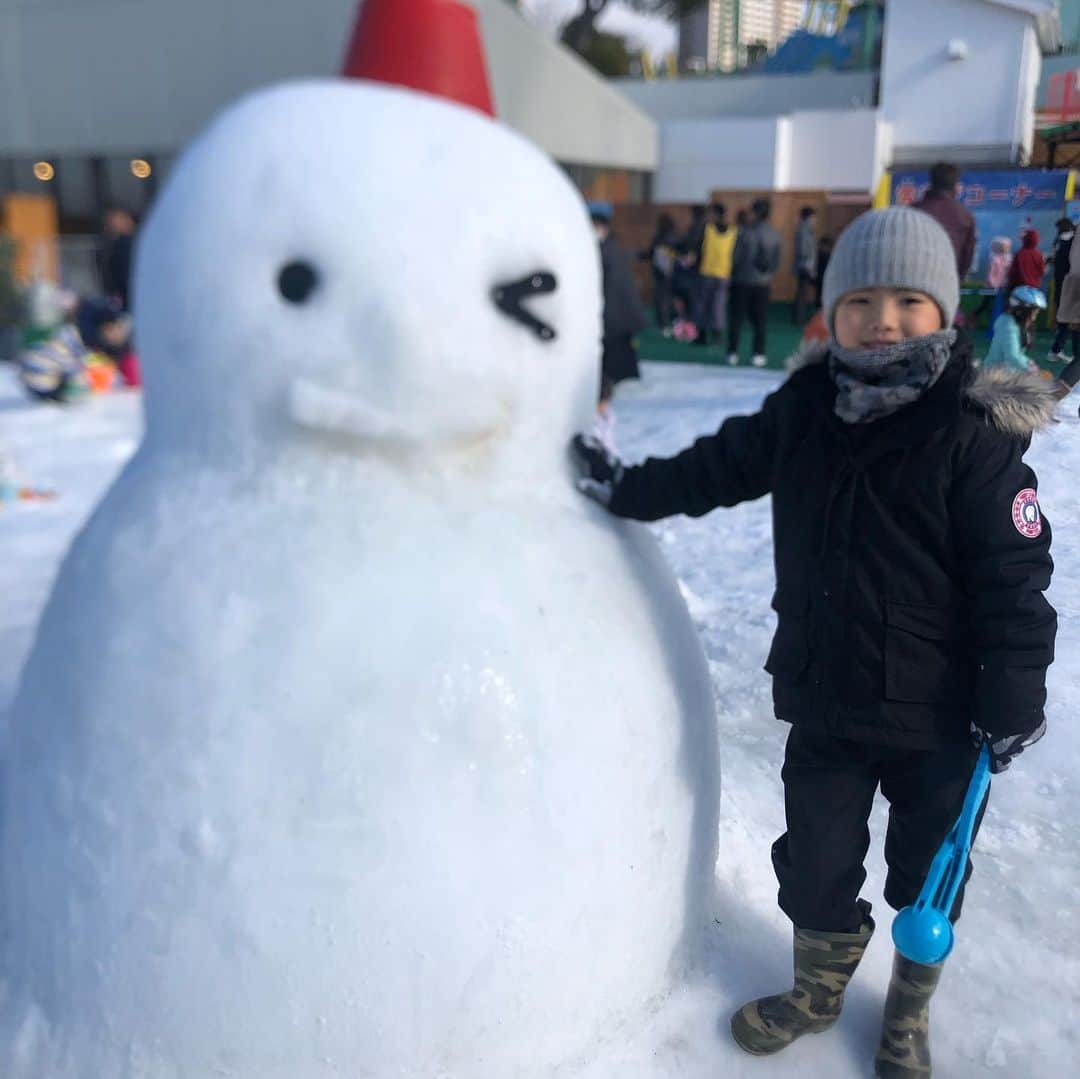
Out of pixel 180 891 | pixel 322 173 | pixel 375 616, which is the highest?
pixel 322 173

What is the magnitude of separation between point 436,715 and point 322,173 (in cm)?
77

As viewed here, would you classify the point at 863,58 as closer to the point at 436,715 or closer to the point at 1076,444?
the point at 1076,444

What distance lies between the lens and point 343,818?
4.66 ft

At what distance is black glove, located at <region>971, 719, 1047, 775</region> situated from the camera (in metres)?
1.54

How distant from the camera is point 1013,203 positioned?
349cm

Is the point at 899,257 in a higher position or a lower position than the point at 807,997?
higher

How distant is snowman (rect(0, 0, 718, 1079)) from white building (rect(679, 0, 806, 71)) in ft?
49.1

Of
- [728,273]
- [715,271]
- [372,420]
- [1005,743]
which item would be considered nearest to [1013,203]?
[1005,743]

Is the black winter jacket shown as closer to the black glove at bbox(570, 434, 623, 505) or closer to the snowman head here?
the black glove at bbox(570, 434, 623, 505)

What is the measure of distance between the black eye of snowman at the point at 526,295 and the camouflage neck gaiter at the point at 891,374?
45cm

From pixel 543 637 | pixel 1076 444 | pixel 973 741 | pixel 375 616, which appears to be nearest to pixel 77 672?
pixel 375 616

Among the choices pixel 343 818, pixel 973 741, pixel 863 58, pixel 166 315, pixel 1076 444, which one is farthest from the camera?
pixel 863 58

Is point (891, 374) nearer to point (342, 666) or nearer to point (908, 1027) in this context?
point (342, 666)

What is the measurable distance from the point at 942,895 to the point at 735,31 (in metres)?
19.4
